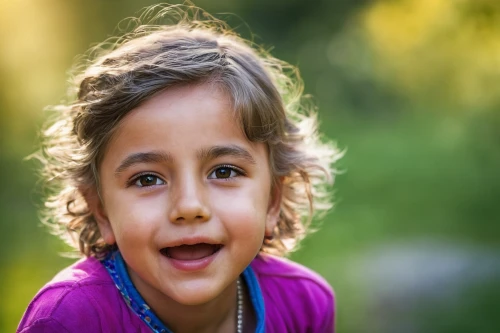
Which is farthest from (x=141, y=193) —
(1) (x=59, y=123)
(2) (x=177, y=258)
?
(1) (x=59, y=123)

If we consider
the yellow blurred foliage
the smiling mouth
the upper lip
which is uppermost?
the yellow blurred foliage

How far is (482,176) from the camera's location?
4.35 metres

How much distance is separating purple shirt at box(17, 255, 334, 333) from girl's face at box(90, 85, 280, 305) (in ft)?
0.45

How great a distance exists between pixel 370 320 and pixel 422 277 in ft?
1.87

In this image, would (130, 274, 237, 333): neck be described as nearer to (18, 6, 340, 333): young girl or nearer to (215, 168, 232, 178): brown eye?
(18, 6, 340, 333): young girl

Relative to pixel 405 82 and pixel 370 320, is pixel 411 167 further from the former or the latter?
pixel 370 320

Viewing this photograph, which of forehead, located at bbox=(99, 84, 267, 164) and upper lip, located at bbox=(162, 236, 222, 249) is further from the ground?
forehead, located at bbox=(99, 84, 267, 164)

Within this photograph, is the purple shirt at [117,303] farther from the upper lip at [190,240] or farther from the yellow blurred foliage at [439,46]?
the yellow blurred foliage at [439,46]

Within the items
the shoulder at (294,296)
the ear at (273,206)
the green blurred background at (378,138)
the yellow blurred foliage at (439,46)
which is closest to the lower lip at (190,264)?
the ear at (273,206)

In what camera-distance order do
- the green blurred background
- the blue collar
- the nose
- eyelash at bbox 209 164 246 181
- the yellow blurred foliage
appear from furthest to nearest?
the yellow blurred foliage, the green blurred background, the blue collar, eyelash at bbox 209 164 246 181, the nose

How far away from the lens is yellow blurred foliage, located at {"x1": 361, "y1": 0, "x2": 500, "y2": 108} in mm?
4121

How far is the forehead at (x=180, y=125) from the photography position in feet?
5.77

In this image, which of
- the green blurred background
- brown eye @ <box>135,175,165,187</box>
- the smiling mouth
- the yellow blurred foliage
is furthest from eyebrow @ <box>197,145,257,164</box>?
the yellow blurred foliage

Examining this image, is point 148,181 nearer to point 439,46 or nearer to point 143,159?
point 143,159
